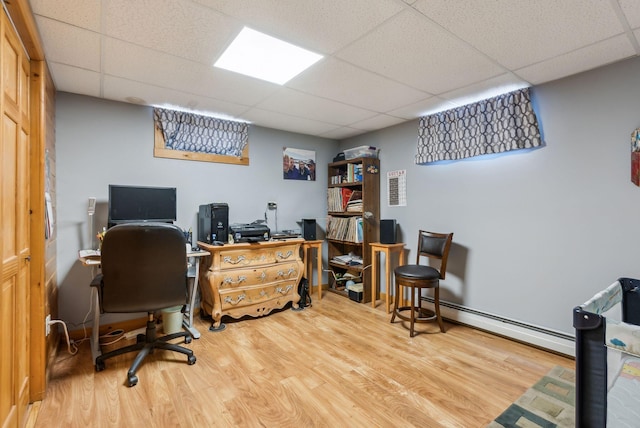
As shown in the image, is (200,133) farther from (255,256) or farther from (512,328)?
(512,328)

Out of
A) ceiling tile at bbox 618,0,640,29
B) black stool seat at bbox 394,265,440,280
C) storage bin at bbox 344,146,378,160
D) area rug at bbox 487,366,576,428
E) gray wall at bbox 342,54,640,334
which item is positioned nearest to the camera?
ceiling tile at bbox 618,0,640,29

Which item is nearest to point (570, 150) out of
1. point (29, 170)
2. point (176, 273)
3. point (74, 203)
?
point (176, 273)

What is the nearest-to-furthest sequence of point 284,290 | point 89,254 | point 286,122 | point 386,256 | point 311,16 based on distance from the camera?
point 311,16
point 89,254
point 284,290
point 386,256
point 286,122

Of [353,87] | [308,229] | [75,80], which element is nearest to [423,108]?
[353,87]

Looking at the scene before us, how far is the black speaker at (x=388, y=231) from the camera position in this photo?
347cm

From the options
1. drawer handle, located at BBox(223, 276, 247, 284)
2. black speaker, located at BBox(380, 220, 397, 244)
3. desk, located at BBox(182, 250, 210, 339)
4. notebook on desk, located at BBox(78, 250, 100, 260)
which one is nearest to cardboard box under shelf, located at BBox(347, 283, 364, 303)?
black speaker, located at BBox(380, 220, 397, 244)

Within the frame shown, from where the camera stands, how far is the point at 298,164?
13.5ft

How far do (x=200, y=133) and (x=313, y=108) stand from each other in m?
1.26

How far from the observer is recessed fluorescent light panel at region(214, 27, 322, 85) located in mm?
1870

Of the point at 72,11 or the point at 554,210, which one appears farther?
the point at 554,210

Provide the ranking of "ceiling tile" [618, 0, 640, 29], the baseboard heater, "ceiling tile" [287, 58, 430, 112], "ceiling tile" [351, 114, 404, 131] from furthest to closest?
1. "ceiling tile" [351, 114, 404, 131]
2. the baseboard heater
3. "ceiling tile" [287, 58, 430, 112]
4. "ceiling tile" [618, 0, 640, 29]

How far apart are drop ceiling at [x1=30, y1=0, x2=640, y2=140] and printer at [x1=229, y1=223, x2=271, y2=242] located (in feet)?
4.06

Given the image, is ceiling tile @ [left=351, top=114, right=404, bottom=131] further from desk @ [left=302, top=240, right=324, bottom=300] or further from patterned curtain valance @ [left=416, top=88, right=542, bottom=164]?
desk @ [left=302, top=240, right=324, bottom=300]

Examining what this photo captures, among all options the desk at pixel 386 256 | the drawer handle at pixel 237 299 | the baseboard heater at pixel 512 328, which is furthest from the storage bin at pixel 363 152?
the drawer handle at pixel 237 299
